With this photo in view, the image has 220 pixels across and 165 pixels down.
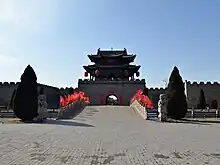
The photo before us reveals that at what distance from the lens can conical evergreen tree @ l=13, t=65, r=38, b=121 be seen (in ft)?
68.1

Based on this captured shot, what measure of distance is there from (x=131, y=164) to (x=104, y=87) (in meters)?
45.2

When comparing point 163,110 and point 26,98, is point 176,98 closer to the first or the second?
point 163,110

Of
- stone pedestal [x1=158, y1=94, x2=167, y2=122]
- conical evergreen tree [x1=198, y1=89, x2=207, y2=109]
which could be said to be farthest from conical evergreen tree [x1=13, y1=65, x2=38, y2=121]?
conical evergreen tree [x1=198, y1=89, x2=207, y2=109]

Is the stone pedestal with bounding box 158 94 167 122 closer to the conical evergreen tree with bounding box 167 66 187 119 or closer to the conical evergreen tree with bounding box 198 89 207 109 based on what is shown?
the conical evergreen tree with bounding box 167 66 187 119

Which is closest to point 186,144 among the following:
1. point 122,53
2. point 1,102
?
point 1,102

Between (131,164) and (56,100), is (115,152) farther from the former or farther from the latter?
(56,100)

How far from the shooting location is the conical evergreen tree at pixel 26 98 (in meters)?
20.8

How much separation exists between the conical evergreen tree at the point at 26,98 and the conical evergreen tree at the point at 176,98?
382 inches

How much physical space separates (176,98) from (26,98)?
35.4 ft

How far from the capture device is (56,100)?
50.0 metres

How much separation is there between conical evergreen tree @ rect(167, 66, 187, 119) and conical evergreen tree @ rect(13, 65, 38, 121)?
9.70m

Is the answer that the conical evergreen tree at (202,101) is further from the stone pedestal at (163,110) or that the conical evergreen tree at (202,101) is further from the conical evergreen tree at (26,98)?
the conical evergreen tree at (26,98)

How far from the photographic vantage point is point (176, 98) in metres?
22.7

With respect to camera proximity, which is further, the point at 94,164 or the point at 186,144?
the point at 186,144
